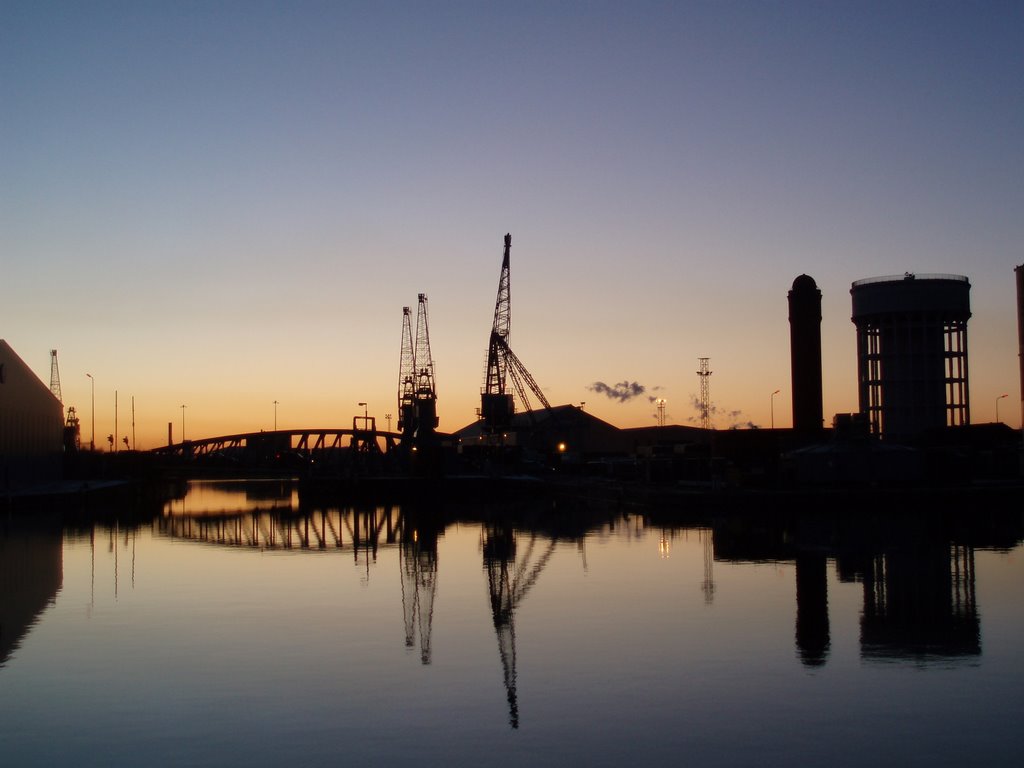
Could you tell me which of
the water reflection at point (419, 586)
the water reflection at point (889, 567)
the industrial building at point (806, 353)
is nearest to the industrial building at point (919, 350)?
the industrial building at point (806, 353)

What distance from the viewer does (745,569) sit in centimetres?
3003

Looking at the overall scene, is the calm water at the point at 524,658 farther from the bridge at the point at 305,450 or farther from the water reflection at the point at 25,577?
the bridge at the point at 305,450

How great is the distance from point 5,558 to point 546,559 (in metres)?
17.7

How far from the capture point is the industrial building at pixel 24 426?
59.7 metres

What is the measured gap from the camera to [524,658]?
1741 centimetres

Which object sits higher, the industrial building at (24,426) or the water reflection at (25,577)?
the industrial building at (24,426)

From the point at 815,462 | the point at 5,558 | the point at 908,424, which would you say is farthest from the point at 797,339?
the point at 5,558

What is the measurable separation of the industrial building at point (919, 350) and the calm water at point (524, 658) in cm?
5464

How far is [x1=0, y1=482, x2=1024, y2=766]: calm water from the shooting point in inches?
487

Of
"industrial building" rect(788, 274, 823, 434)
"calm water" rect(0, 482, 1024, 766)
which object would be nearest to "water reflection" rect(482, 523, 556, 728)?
"calm water" rect(0, 482, 1024, 766)

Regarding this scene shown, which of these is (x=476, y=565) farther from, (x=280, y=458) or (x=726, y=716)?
(x=280, y=458)

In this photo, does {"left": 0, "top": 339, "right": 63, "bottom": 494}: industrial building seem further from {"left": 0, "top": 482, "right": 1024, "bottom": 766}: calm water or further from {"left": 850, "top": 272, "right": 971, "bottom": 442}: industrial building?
{"left": 850, "top": 272, "right": 971, "bottom": 442}: industrial building

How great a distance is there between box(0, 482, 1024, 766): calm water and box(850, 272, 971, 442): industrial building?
2151 inches

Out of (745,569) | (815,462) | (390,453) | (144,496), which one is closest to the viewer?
(745,569)
